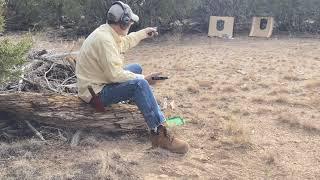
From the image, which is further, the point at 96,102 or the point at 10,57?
the point at 96,102

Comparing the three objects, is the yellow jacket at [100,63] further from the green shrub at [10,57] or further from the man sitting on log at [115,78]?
the green shrub at [10,57]

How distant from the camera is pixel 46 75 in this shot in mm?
5258

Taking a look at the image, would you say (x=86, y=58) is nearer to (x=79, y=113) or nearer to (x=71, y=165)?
(x=79, y=113)

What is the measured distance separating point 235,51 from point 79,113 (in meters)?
4.72

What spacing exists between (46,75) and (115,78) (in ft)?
4.88

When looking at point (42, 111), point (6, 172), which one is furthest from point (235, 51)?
point (6, 172)

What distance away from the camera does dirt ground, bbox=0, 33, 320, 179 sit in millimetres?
3750

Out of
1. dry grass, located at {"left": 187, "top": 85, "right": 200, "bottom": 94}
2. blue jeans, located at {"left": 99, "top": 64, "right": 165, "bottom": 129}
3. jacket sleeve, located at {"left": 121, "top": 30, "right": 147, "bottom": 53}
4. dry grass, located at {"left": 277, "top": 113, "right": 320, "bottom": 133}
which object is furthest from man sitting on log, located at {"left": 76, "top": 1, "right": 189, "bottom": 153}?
dry grass, located at {"left": 187, "top": 85, "right": 200, "bottom": 94}

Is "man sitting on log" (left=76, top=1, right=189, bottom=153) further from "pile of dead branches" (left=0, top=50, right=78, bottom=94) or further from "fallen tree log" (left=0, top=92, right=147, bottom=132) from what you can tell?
"pile of dead branches" (left=0, top=50, right=78, bottom=94)

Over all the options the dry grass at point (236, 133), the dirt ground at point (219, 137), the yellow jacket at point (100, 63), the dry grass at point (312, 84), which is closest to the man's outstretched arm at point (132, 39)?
the yellow jacket at point (100, 63)

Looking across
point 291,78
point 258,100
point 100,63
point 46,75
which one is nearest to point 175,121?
point 100,63

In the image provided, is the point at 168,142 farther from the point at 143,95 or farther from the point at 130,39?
the point at 130,39

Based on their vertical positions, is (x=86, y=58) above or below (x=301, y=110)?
above

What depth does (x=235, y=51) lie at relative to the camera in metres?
8.44
